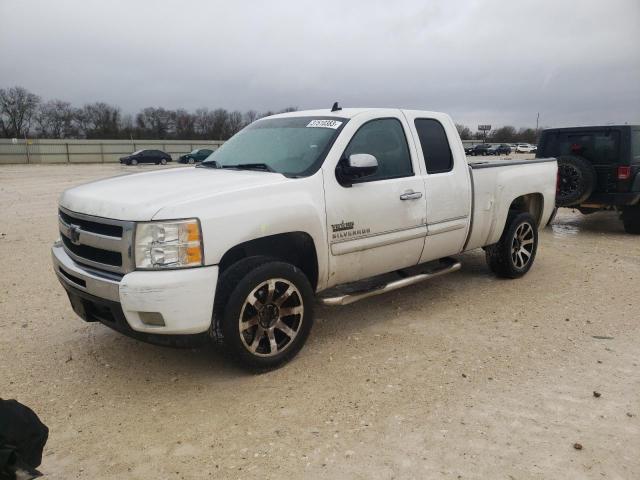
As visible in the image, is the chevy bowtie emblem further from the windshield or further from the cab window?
the cab window

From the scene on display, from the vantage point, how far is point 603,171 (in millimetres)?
8852

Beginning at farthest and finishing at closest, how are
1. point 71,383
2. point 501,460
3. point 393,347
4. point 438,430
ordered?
point 393,347, point 71,383, point 438,430, point 501,460

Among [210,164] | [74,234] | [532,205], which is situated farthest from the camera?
[532,205]

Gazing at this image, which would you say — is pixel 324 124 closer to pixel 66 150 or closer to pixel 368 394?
pixel 368 394

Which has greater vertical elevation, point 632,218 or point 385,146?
point 385,146

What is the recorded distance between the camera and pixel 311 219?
147 inches

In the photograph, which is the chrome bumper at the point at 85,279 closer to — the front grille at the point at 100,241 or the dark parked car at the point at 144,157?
the front grille at the point at 100,241

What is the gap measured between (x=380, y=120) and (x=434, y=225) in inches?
42.6

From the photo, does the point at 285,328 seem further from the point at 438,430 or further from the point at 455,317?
Result: the point at 455,317

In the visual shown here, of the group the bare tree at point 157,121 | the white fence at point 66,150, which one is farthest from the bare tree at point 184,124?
the white fence at point 66,150

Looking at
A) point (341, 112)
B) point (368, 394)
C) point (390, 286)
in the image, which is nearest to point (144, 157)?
point (341, 112)

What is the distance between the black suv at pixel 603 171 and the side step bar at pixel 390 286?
4.60 meters

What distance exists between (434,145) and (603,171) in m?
5.50

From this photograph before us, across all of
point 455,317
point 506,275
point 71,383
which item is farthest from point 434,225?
point 71,383
